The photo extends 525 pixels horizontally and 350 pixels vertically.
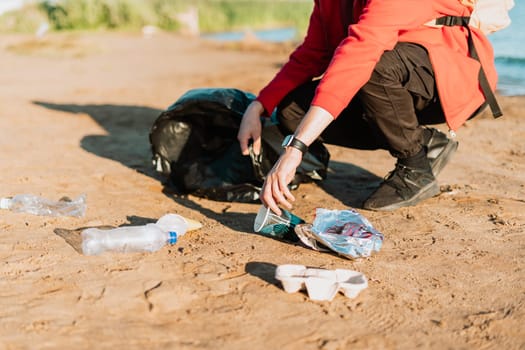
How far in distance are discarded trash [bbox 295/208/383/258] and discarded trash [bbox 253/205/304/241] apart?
9 cm

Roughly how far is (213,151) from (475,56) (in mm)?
1447

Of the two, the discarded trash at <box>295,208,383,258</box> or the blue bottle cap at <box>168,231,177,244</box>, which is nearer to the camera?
the discarded trash at <box>295,208,383,258</box>

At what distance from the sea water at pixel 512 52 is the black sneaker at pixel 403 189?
1191 mm

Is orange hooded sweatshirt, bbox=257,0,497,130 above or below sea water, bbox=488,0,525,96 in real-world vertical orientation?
above

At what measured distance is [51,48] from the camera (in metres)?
10.6

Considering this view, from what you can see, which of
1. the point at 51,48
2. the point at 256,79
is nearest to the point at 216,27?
the point at 51,48

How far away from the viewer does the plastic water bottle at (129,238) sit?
7.71 ft

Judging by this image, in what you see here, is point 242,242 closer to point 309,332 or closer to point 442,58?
point 309,332

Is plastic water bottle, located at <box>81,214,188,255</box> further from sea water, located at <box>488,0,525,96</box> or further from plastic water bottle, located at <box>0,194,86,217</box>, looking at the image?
sea water, located at <box>488,0,525,96</box>

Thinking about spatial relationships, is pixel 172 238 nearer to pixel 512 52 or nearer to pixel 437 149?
pixel 437 149

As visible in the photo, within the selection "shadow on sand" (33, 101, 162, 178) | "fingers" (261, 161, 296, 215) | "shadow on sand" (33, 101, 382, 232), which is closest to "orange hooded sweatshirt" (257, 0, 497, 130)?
"fingers" (261, 161, 296, 215)

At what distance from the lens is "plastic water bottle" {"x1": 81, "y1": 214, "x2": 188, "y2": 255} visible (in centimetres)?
235

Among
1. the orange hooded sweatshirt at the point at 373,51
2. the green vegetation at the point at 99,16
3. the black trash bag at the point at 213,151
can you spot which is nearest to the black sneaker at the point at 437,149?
the orange hooded sweatshirt at the point at 373,51

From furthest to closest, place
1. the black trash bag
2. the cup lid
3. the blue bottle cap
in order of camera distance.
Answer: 1. the black trash bag
2. the cup lid
3. the blue bottle cap
